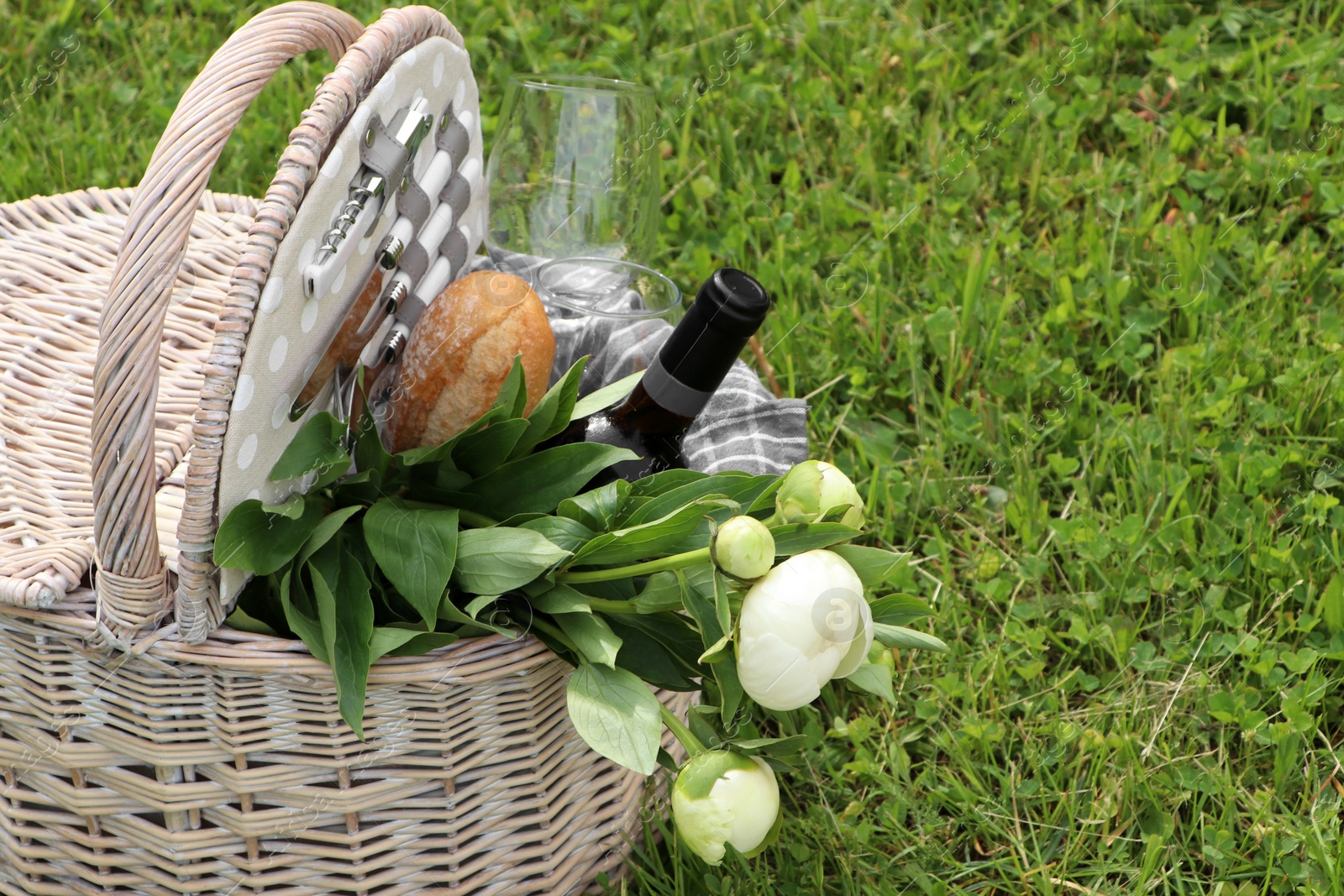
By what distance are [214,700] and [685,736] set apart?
335 millimetres

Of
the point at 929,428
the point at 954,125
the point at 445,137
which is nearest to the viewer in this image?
the point at 445,137

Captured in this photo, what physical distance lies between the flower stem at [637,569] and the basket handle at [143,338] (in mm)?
278

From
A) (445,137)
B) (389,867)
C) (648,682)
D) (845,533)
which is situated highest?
(445,137)

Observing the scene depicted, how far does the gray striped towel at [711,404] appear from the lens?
1.09m

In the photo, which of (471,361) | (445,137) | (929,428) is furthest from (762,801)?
(929,428)

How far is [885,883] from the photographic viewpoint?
104 centimetres

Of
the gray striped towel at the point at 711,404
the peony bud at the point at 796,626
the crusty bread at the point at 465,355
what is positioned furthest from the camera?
the gray striped towel at the point at 711,404

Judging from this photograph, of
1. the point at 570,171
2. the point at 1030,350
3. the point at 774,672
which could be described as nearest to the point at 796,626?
the point at 774,672

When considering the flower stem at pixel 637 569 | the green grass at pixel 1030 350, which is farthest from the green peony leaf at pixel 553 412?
the green grass at pixel 1030 350

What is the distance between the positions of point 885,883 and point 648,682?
0.33 meters

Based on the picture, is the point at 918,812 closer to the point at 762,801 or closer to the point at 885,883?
the point at 885,883

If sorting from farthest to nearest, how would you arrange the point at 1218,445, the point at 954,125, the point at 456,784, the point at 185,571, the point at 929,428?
1. the point at 954,125
2. the point at 929,428
3. the point at 1218,445
4. the point at 456,784
5. the point at 185,571

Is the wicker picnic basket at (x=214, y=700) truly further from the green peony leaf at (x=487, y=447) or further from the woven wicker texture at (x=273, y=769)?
the green peony leaf at (x=487, y=447)

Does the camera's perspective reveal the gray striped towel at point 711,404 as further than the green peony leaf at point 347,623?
Yes
